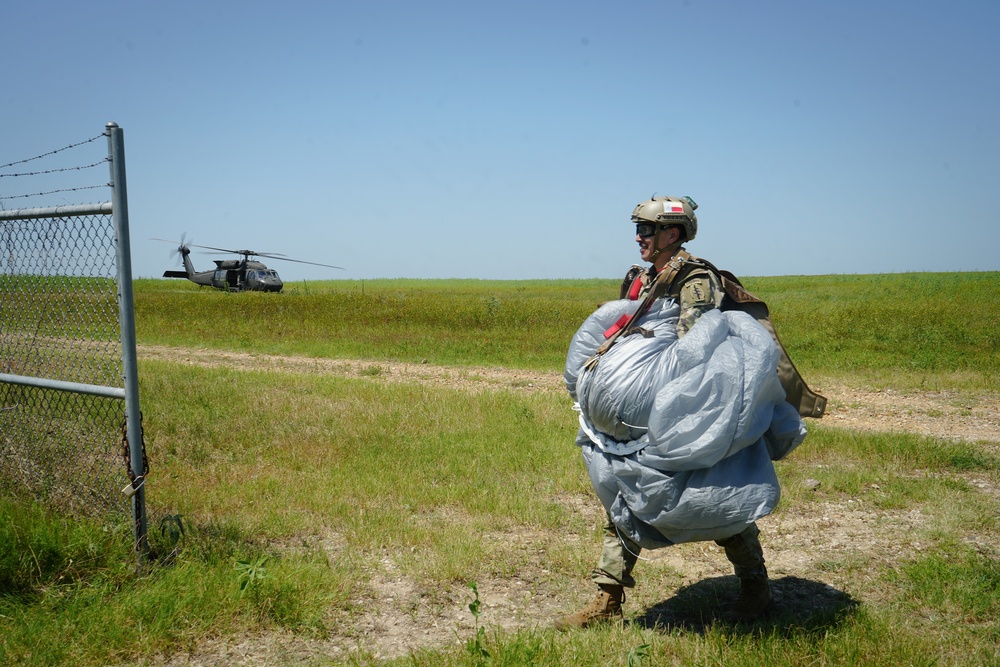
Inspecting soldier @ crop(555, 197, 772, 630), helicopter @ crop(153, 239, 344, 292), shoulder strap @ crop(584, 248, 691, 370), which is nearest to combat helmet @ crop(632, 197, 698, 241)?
soldier @ crop(555, 197, 772, 630)

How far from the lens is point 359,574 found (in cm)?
438

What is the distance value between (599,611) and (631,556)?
32 centimetres

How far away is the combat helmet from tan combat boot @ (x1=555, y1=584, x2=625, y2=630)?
1.84 metres

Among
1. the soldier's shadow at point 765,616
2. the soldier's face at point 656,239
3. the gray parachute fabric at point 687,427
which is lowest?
the soldier's shadow at point 765,616

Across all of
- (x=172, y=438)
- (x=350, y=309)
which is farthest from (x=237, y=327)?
(x=172, y=438)

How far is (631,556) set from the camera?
3779 millimetres

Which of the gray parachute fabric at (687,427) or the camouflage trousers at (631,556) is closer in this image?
the gray parachute fabric at (687,427)

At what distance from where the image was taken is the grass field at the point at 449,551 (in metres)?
3.51

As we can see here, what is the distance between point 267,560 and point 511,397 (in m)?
5.77

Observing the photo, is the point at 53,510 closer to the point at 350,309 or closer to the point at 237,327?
the point at 237,327

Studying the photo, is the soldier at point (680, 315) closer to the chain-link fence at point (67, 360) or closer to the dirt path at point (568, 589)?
the dirt path at point (568, 589)

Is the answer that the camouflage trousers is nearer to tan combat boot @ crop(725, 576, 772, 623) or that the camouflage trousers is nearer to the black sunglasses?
tan combat boot @ crop(725, 576, 772, 623)

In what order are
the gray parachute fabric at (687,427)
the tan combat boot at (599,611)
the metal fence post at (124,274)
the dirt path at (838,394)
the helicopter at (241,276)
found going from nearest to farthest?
the gray parachute fabric at (687,427), the tan combat boot at (599,611), the metal fence post at (124,274), the dirt path at (838,394), the helicopter at (241,276)

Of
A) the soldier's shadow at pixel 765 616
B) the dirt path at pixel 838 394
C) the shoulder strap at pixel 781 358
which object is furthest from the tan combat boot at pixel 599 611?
the dirt path at pixel 838 394
